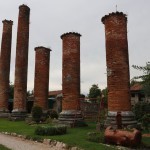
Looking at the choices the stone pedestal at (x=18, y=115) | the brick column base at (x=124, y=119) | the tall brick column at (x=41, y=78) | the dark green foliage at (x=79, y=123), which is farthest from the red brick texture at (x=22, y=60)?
the brick column base at (x=124, y=119)

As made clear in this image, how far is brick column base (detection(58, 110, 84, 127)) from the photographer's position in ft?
60.6

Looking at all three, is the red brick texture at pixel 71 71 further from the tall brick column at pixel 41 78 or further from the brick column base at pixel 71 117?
the tall brick column at pixel 41 78

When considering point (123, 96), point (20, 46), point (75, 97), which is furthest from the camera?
point (20, 46)

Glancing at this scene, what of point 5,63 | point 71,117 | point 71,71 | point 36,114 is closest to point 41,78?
point 36,114

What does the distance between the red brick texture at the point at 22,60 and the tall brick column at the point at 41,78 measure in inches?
92.8

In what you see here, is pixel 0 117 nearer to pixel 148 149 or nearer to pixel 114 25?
pixel 114 25

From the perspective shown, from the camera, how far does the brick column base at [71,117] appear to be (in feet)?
60.6

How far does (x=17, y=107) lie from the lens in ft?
89.6

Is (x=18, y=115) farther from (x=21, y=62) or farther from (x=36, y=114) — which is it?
(x=21, y=62)

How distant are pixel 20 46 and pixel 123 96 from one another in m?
16.1

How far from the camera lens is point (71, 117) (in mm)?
18766

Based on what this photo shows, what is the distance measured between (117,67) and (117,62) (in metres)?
0.28

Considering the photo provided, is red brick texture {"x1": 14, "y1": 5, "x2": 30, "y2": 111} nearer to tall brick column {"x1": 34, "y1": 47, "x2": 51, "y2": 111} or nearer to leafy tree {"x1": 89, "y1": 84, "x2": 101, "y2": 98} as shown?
tall brick column {"x1": 34, "y1": 47, "x2": 51, "y2": 111}

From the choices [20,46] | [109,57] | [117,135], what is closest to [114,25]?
[109,57]
